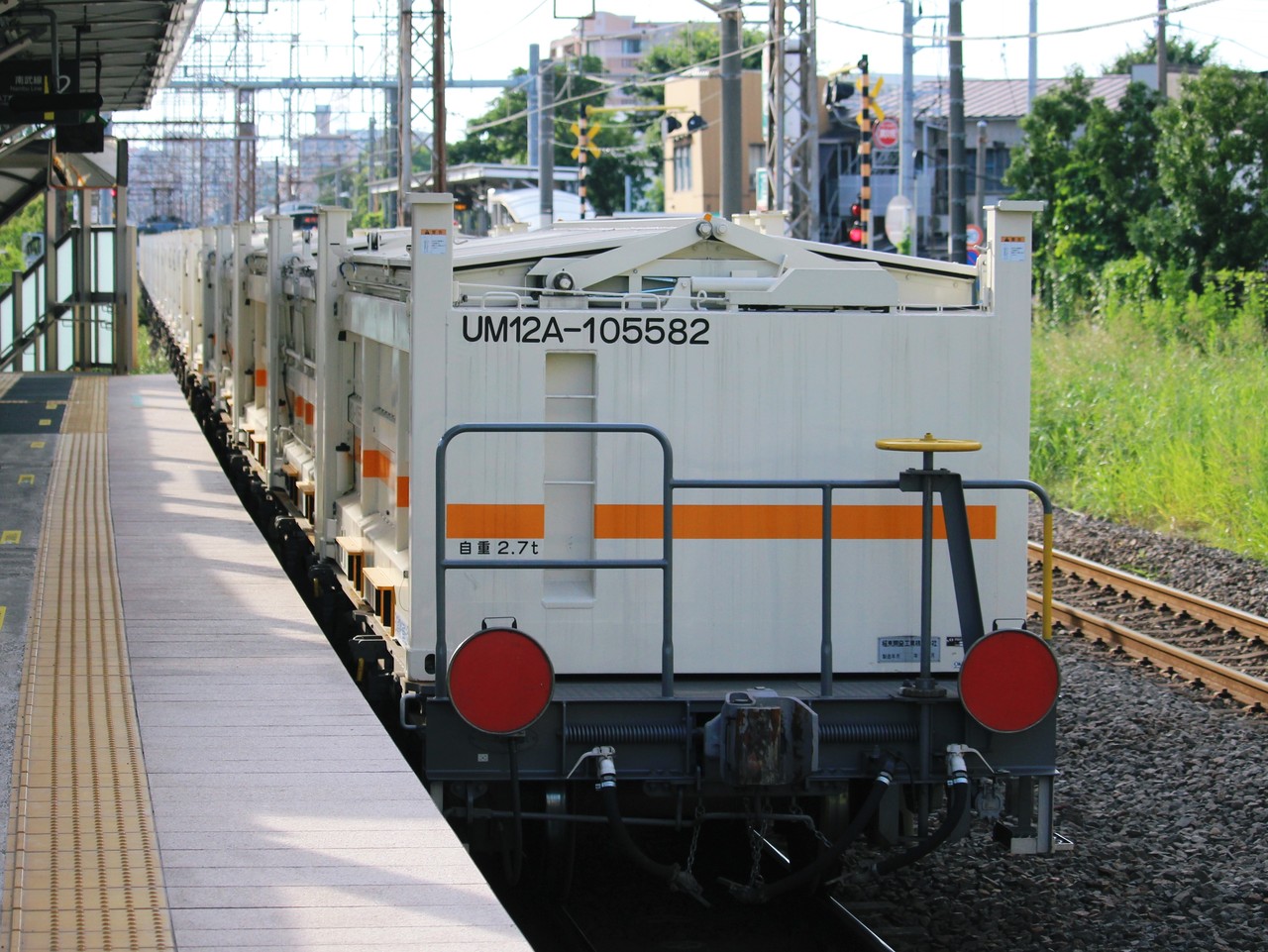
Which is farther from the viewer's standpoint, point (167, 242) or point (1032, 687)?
point (167, 242)

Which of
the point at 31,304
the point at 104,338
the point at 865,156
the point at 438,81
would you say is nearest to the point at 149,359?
the point at 31,304

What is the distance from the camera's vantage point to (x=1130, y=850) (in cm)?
816

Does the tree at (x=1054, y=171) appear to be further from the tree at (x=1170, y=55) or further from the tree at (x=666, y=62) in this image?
the tree at (x=666, y=62)

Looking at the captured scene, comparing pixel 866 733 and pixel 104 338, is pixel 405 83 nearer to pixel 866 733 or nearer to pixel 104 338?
pixel 104 338

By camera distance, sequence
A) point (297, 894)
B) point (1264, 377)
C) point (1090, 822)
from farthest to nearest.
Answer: point (1264, 377), point (1090, 822), point (297, 894)

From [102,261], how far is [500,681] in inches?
991

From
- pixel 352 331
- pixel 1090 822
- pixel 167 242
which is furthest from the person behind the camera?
pixel 167 242

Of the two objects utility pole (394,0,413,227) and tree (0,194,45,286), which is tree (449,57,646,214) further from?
utility pole (394,0,413,227)

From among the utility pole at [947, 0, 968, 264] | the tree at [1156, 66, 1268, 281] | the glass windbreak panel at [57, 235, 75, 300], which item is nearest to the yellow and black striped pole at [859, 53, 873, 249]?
the utility pole at [947, 0, 968, 264]

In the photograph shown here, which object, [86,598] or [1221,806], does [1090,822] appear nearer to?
[1221,806]

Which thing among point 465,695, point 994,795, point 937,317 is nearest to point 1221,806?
point 994,795

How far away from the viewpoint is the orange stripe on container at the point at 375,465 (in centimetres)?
825

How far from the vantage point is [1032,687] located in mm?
6168

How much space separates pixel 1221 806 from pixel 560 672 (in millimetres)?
4091
